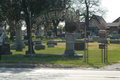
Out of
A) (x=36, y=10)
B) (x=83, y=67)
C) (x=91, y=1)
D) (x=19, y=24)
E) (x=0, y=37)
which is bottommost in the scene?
(x=83, y=67)

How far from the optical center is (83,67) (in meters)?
12.1

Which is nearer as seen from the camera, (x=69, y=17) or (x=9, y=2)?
(x=69, y=17)

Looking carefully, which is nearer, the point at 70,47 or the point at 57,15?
the point at 57,15

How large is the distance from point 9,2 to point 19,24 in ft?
7.60

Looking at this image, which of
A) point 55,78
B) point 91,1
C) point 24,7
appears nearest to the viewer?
point 55,78

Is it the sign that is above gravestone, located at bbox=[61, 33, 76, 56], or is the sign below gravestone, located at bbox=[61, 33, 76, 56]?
above

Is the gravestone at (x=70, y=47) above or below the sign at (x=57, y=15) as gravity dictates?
below

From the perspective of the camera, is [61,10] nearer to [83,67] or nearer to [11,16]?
[11,16]

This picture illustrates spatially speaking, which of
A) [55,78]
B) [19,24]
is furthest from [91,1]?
[55,78]

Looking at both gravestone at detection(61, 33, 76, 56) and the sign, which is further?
gravestone at detection(61, 33, 76, 56)

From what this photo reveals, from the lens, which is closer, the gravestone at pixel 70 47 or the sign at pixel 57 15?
the sign at pixel 57 15

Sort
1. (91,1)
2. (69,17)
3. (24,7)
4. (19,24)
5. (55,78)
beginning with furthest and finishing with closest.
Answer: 1. (91,1)
2. (19,24)
3. (24,7)
4. (69,17)
5. (55,78)

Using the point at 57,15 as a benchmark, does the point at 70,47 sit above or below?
below

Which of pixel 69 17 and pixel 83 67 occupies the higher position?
pixel 69 17
